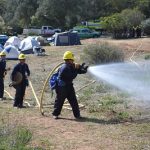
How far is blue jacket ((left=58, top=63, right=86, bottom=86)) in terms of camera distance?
1088cm

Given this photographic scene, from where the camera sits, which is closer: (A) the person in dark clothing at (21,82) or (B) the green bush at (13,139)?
(B) the green bush at (13,139)

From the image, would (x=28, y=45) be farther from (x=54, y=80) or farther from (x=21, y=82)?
(x=54, y=80)

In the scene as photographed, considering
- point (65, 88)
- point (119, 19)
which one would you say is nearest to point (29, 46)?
point (119, 19)

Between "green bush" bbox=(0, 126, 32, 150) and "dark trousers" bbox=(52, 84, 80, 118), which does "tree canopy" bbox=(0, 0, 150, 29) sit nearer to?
"dark trousers" bbox=(52, 84, 80, 118)

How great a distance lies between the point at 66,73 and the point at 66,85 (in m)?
0.32

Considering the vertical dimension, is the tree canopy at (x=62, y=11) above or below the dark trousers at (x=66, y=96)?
below

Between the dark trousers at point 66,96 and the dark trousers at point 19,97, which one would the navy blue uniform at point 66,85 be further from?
the dark trousers at point 19,97

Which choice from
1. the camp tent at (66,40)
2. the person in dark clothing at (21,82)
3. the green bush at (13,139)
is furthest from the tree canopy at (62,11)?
the green bush at (13,139)

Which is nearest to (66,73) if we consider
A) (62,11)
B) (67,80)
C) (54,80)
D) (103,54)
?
(67,80)

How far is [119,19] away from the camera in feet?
170

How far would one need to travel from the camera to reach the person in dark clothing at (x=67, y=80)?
10.9 meters

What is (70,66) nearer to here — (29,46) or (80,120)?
(80,120)

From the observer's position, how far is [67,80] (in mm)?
11016

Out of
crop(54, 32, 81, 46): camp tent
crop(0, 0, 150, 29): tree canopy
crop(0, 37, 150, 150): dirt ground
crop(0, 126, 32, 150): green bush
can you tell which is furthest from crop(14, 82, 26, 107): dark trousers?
crop(0, 0, 150, 29): tree canopy
